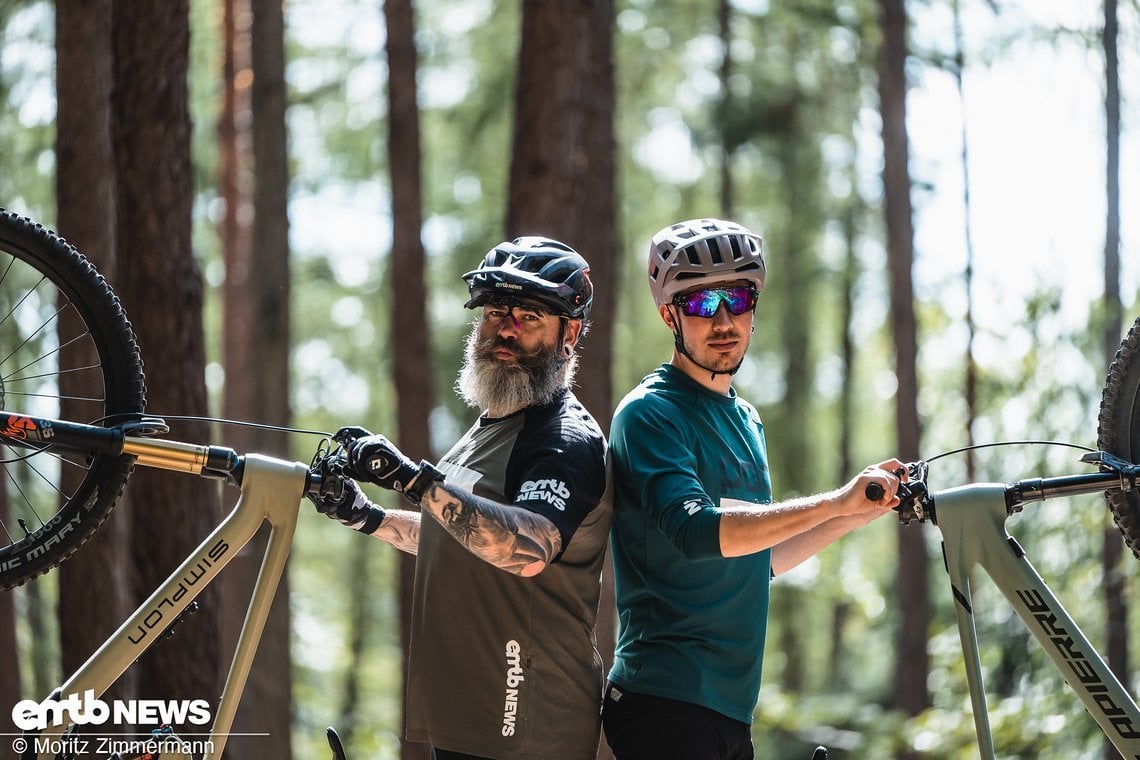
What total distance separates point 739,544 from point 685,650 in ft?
1.25

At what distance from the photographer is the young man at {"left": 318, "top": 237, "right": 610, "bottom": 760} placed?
3.29 m

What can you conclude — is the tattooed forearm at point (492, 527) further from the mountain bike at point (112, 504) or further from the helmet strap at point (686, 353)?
the helmet strap at point (686, 353)

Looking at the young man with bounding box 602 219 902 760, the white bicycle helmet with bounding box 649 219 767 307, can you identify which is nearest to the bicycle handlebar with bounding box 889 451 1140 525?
the young man with bounding box 602 219 902 760

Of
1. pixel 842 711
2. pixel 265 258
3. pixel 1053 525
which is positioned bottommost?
pixel 842 711

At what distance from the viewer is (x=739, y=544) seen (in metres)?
3.26

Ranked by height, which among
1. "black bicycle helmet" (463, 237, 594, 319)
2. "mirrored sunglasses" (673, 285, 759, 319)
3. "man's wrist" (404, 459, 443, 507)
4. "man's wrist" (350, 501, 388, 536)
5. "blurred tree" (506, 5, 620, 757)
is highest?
"blurred tree" (506, 5, 620, 757)

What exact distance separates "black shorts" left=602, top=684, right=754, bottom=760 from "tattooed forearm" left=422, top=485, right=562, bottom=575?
54cm

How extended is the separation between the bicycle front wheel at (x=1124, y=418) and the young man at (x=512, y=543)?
1.57 meters

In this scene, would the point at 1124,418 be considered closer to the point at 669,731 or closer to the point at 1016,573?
the point at 1016,573

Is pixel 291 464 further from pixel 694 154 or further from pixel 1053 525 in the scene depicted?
pixel 694 154

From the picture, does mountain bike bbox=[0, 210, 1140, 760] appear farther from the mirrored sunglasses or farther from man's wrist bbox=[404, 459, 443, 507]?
the mirrored sunglasses

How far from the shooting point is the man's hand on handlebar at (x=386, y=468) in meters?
3.16

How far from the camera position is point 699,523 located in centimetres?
327

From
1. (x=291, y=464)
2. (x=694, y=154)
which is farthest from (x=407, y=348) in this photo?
(x=694, y=154)
